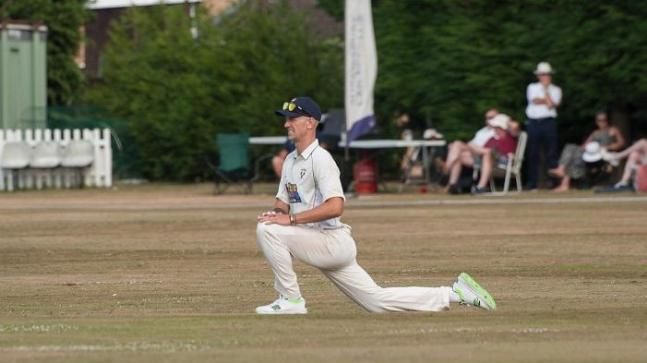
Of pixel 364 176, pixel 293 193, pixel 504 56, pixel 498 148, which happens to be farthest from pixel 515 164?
pixel 293 193

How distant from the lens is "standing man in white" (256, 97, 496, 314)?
11586 millimetres

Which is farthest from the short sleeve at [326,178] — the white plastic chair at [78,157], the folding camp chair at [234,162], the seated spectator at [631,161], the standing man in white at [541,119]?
the white plastic chair at [78,157]

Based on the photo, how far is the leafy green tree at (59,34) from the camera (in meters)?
49.2

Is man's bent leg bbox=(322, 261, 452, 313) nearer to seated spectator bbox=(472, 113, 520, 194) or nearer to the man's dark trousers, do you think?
seated spectator bbox=(472, 113, 520, 194)

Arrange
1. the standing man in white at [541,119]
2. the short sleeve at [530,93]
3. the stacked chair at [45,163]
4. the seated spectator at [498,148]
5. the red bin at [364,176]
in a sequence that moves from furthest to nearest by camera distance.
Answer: the stacked chair at [45,163]
the red bin at [364,176]
the seated spectator at [498,148]
the short sleeve at [530,93]
the standing man in white at [541,119]

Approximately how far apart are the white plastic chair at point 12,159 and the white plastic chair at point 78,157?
984 millimetres

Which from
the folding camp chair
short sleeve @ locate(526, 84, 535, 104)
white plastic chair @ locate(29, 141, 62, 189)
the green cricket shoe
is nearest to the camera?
the green cricket shoe

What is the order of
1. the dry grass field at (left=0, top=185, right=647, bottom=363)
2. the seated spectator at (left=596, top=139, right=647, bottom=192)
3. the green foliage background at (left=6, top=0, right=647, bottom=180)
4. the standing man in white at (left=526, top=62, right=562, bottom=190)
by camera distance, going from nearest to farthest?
the dry grass field at (left=0, top=185, right=647, bottom=363) < the seated spectator at (left=596, top=139, right=647, bottom=192) < the standing man in white at (left=526, top=62, right=562, bottom=190) < the green foliage background at (left=6, top=0, right=647, bottom=180)

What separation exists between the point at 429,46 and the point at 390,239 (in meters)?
12.4

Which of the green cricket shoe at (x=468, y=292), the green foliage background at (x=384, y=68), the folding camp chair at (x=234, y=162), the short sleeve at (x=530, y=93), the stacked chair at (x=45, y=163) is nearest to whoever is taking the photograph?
the green cricket shoe at (x=468, y=292)

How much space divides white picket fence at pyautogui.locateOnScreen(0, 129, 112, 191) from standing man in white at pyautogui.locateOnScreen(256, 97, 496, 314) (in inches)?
1009

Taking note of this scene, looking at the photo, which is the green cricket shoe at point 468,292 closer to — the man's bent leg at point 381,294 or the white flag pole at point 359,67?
the man's bent leg at point 381,294

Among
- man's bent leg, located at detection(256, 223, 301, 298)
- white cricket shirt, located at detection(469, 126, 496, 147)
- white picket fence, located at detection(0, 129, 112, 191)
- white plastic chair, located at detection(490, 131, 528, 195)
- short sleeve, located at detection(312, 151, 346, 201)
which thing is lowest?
white picket fence, located at detection(0, 129, 112, 191)

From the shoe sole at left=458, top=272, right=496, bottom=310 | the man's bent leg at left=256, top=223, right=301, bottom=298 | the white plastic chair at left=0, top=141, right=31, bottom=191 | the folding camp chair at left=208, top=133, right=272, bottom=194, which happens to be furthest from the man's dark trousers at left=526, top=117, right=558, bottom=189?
the man's bent leg at left=256, top=223, right=301, bottom=298
